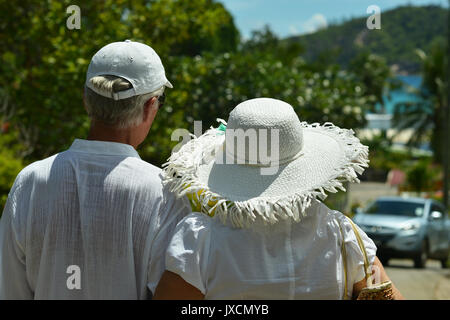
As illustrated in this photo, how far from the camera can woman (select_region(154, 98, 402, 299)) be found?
190 centimetres

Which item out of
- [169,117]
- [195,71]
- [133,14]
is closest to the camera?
[169,117]

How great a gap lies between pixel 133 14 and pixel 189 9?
721mm

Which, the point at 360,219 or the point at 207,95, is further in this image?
the point at 360,219

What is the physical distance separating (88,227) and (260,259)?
0.55 meters

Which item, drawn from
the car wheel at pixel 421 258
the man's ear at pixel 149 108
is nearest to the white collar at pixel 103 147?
the man's ear at pixel 149 108

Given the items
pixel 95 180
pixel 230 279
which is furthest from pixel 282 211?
pixel 95 180

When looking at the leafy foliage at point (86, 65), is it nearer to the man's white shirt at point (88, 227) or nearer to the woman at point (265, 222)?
the man's white shirt at point (88, 227)

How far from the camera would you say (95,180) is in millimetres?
2047

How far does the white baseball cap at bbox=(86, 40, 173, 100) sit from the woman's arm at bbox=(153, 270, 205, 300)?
1.92ft

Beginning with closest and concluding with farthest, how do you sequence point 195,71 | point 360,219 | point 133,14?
1. point 133,14
2. point 195,71
3. point 360,219

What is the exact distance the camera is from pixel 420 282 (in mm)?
9914

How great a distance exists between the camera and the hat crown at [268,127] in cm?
199

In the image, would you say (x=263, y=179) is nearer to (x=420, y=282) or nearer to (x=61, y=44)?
(x=61, y=44)
